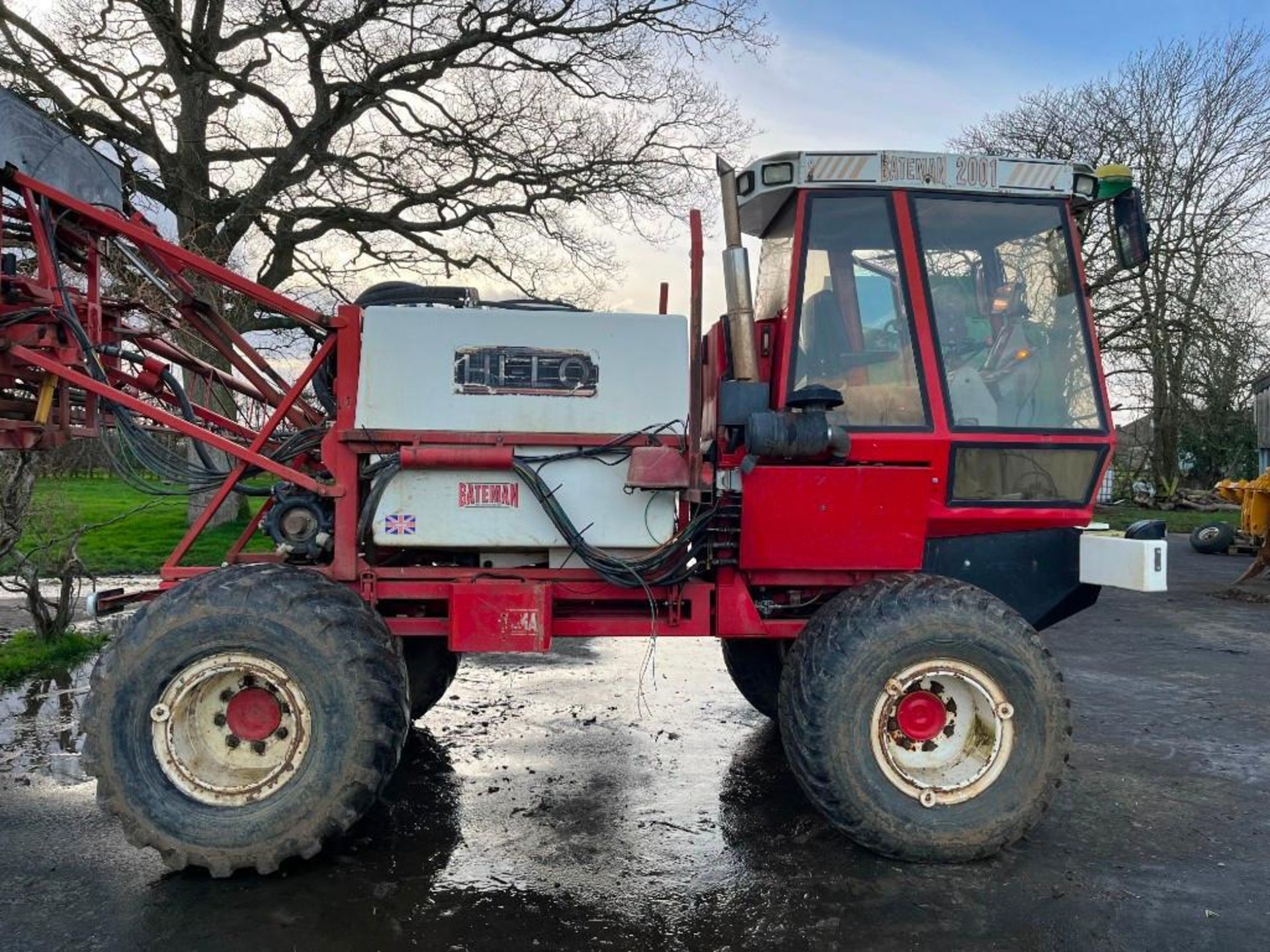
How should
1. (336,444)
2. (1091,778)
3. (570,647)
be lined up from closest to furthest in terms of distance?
(336,444), (1091,778), (570,647)

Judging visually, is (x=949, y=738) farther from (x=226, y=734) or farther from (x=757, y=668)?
(x=226, y=734)

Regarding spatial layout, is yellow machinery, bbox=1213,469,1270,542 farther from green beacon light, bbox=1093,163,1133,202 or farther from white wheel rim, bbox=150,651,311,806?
white wheel rim, bbox=150,651,311,806

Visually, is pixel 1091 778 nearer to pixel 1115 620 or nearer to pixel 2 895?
pixel 2 895

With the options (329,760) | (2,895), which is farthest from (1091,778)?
(2,895)

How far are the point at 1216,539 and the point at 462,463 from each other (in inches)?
666

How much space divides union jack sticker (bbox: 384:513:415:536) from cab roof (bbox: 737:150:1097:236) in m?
2.11

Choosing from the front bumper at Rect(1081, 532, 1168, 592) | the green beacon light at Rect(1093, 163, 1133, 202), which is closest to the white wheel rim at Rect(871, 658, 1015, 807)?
the front bumper at Rect(1081, 532, 1168, 592)

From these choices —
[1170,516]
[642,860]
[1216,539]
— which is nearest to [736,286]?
[642,860]

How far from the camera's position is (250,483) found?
4.41 m

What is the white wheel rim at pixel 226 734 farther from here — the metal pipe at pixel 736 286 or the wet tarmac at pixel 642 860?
the metal pipe at pixel 736 286

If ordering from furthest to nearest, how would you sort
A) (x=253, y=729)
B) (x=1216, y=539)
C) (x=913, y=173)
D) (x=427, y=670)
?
(x=1216, y=539) < (x=427, y=670) < (x=913, y=173) < (x=253, y=729)

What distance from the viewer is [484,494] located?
12.9 feet

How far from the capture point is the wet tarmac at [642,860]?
319 centimetres

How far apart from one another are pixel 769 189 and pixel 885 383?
39.4 inches
